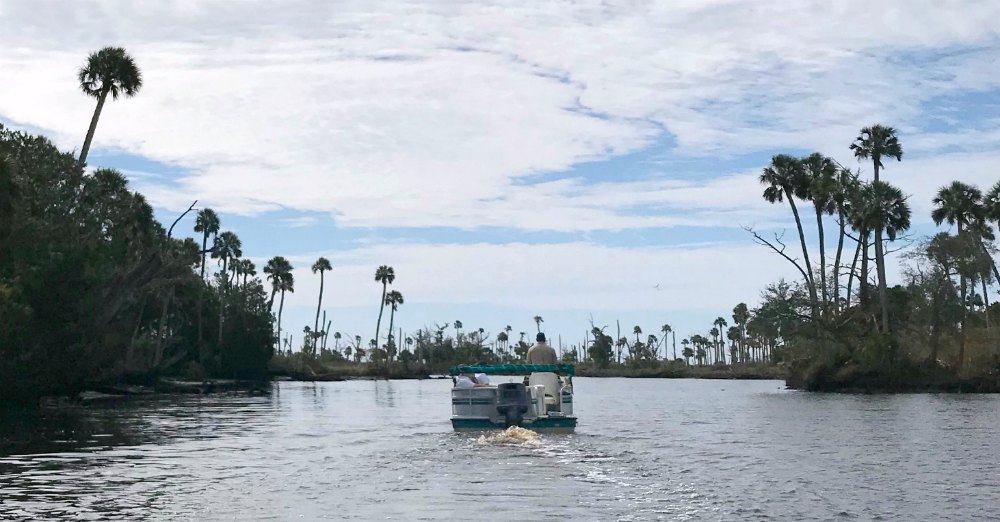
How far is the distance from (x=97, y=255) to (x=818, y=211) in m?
52.3

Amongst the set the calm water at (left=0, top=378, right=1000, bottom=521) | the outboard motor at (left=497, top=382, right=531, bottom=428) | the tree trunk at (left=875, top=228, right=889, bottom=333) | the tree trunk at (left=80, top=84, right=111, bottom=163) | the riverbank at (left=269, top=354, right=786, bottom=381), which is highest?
the tree trunk at (left=80, top=84, right=111, bottom=163)

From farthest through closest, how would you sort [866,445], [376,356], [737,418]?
[376,356], [737,418], [866,445]

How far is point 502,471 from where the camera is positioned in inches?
862

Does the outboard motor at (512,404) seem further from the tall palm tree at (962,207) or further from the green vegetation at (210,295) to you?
the tall palm tree at (962,207)

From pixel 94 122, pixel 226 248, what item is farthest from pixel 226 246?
pixel 94 122

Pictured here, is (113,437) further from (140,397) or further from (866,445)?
(140,397)

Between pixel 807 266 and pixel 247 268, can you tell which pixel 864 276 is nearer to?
pixel 807 266

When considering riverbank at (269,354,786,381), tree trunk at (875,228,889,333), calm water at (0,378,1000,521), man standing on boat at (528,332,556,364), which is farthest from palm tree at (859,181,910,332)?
man standing on boat at (528,332,556,364)

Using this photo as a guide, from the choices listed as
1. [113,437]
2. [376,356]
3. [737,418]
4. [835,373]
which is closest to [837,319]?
[835,373]

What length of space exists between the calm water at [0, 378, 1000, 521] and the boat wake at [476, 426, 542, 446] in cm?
54

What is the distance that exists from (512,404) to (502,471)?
334 inches

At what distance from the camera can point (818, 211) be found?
8106 cm

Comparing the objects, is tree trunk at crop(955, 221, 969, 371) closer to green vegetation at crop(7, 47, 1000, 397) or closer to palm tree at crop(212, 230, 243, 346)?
green vegetation at crop(7, 47, 1000, 397)

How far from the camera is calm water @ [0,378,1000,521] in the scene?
17.1 m
